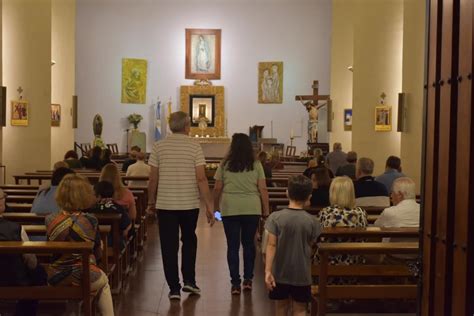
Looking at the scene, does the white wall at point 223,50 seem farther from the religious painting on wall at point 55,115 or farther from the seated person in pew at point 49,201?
the seated person in pew at point 49,201

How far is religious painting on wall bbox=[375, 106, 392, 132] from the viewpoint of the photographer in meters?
15.0

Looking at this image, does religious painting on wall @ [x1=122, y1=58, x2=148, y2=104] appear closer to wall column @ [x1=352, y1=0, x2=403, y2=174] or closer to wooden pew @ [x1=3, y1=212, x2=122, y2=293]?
wall column @ [x1=352, y1=0, x2=403, y2=174]

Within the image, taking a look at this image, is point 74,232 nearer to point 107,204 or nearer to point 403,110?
point 107,204

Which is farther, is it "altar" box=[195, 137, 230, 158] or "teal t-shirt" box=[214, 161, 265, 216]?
"altar" box=[195, 137, 230, 158]

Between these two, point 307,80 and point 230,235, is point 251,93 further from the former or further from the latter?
point 230,235

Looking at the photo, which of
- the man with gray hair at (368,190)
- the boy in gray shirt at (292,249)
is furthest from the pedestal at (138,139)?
the boy in gray shirt at (292,249)

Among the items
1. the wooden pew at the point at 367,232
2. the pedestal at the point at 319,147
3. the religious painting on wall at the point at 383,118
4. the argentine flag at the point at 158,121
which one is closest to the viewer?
the wooden pew at the point at 367,232

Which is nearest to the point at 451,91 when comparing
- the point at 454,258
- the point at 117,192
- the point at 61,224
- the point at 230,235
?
the point at 454,258

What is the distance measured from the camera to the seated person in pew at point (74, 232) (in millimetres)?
4973

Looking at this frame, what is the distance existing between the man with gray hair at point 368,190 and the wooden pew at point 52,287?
12.6 ft

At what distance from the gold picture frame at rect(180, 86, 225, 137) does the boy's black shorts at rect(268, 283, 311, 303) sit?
64.9 feet

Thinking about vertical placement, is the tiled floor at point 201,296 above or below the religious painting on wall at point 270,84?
below

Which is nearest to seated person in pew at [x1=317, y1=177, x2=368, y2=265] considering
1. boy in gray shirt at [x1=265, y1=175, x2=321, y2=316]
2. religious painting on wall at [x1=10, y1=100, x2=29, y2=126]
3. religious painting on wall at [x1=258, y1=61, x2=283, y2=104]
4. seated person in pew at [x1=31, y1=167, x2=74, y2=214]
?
boy in gray shirt at [x1=265, y1=175, x2=321, y2=316]

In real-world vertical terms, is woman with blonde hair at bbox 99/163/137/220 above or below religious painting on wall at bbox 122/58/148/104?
below
